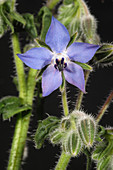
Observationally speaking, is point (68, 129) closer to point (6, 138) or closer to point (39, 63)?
point (39, 63)

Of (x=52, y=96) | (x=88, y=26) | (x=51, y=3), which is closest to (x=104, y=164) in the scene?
(x=88, y=26)

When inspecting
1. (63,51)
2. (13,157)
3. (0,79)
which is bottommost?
(13,157)

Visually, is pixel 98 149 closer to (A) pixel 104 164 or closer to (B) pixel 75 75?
(A) pixel 104 164

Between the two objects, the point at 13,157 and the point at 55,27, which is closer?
the point at 55,27

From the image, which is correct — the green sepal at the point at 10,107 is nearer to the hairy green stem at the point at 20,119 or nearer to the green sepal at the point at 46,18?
the hairy green stem at the point at 20,119

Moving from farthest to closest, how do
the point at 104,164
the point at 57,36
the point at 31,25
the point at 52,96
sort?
1. the point at 52,96
2. the point at 31,25
3. the point at 104,164
4. the point at 57,36

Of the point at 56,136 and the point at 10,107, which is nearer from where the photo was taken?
Result: the point at 56,136

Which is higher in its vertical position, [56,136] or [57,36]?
[57,36]

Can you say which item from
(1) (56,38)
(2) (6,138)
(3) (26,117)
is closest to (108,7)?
(2) (6,138)
